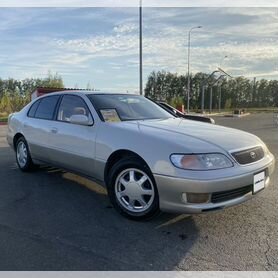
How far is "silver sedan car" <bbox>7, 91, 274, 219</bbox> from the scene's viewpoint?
12.4 feet

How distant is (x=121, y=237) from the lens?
3756 millimetres

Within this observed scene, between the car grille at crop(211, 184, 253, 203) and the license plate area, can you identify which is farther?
the license plate area

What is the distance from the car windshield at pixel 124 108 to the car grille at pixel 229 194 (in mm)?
1676

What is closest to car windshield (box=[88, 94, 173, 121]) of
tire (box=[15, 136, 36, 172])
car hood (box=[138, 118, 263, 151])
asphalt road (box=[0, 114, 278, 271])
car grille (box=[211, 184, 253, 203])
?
car hood (box=[138, 118, 263, 151])

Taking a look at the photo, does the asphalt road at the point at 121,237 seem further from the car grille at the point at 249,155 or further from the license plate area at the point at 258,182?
the car grille at the point at 249,155

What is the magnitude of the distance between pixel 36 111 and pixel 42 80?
51538mm

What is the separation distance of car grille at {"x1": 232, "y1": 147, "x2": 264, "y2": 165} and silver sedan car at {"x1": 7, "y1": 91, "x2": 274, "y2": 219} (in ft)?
0.04

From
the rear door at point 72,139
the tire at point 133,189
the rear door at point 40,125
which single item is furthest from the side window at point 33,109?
the tire at point 133,189

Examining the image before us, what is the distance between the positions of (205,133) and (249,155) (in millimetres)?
549

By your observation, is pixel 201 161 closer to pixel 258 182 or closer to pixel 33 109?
pixel 258 182


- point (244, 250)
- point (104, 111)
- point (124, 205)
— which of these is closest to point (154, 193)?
point (124, 205)

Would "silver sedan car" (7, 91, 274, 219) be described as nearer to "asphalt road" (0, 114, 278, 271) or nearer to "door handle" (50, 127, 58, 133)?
"door handle" (50, 127, 58, 133)

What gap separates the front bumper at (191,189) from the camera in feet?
12.1

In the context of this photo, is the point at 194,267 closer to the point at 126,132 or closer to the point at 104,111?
the point at 126,132
